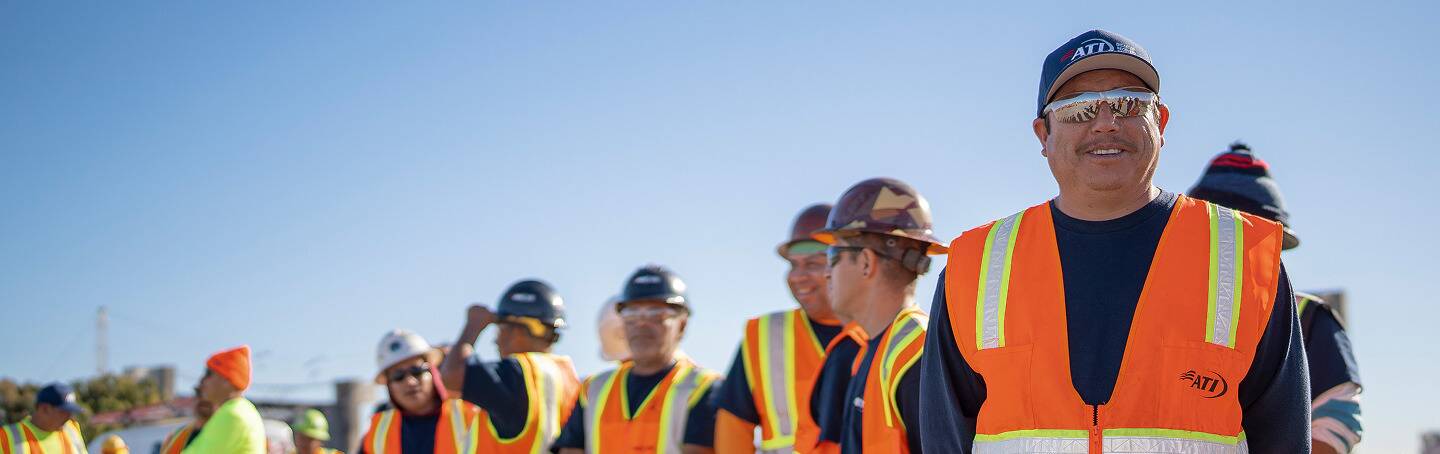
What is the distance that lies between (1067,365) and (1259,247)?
1.91ft

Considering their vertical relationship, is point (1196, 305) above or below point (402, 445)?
above

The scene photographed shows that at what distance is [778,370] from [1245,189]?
92.2 inches

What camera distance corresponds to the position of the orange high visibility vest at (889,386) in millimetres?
4793

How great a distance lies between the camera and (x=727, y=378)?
6668 millimetres

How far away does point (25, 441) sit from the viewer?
43.1ft

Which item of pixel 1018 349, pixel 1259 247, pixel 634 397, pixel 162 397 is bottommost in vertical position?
pixel 162 397

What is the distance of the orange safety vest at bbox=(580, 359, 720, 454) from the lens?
740cm

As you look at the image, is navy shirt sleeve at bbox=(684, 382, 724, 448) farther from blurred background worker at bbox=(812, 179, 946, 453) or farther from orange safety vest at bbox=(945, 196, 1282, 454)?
orange safety vest at bbox=(945, 196, 1282, 454)

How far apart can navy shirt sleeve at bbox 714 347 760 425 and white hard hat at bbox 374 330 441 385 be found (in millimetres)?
3230

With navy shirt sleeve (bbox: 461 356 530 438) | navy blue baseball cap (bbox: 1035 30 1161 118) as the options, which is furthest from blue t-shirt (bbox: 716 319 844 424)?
navy blue baseball cap (bbox: 1035 30 1161 118)

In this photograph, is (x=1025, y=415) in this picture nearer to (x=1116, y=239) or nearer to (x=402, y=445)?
(x=1116, y=239)

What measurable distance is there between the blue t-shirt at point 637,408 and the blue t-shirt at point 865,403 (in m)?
1.74

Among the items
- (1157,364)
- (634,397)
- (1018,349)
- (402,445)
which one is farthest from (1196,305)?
(402,445)

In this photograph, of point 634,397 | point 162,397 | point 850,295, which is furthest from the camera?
point 162,397
